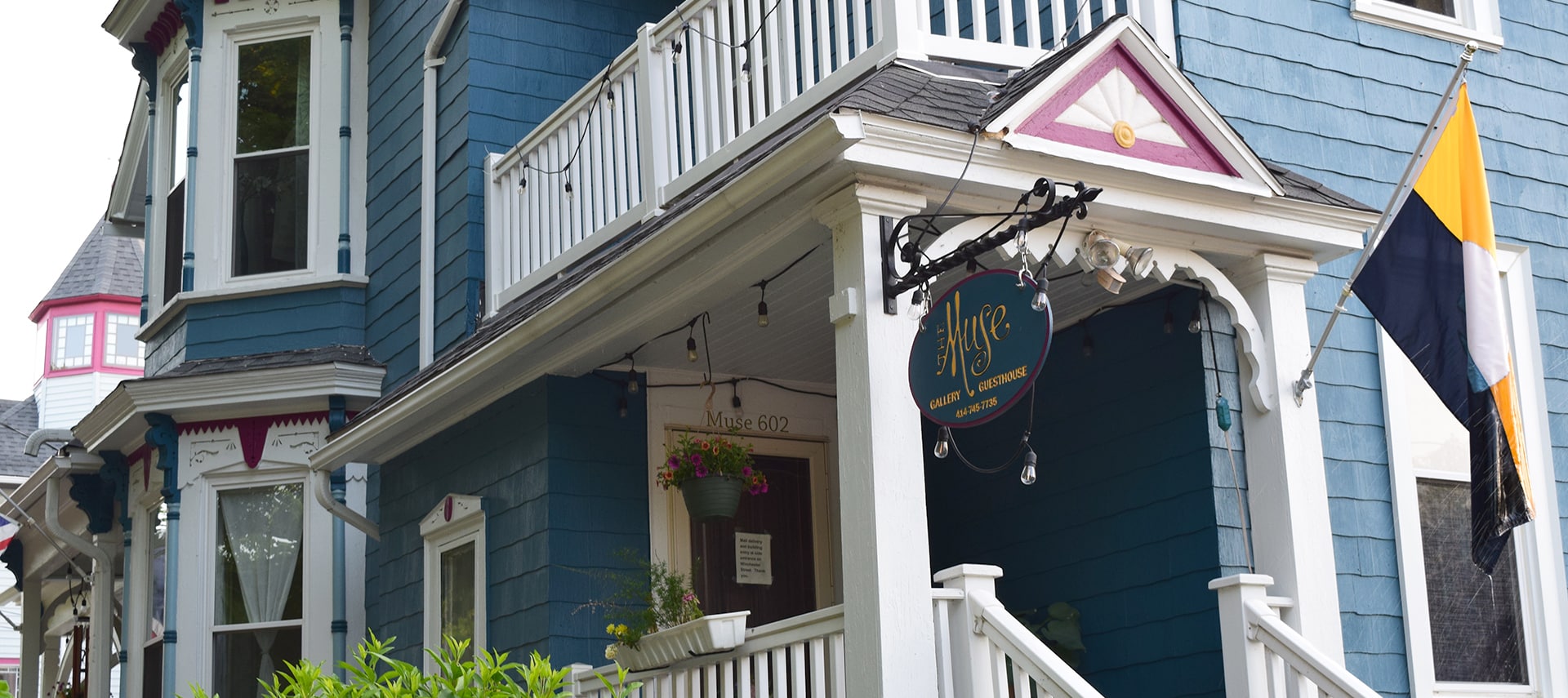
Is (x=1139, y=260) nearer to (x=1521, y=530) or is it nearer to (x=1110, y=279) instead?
(x=1110, y=279)

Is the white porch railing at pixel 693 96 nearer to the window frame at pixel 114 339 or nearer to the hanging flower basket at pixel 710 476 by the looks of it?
the hanging flower basket at pixel 710 476

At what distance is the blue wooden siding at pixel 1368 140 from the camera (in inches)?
268

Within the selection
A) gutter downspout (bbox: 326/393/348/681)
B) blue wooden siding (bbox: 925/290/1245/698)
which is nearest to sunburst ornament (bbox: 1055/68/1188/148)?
blue wooden siding (bbox: 925/290/1245/698)

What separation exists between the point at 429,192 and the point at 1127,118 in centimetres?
544

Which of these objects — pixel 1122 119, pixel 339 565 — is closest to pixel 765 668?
pixel 1122 119

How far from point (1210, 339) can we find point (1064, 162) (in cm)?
114

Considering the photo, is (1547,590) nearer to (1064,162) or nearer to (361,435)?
(1064,162)

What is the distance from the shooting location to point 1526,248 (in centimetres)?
772

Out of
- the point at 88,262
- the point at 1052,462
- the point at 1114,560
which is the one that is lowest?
the point at 1114,560

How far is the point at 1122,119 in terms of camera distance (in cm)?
600

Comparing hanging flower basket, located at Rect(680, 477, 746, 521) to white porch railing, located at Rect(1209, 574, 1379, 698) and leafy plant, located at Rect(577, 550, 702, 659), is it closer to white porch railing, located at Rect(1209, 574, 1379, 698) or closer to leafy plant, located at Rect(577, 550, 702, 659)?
leafy plant, located at Rect(577, 550, 702, 659)

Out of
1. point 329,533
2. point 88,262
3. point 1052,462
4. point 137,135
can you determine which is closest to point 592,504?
point 1052,462

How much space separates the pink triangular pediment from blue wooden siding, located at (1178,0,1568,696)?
93 centimetres

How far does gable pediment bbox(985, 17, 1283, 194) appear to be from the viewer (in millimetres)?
5809
